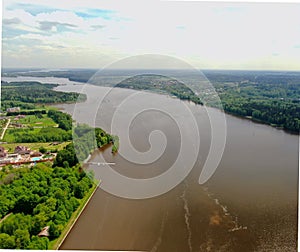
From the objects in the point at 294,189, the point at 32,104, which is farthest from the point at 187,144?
the point at 32,104

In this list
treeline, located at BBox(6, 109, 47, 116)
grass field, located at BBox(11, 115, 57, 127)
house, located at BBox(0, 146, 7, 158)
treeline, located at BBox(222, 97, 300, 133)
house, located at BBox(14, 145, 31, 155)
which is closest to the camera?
house, located at BBox(0, 146, 7, 158)

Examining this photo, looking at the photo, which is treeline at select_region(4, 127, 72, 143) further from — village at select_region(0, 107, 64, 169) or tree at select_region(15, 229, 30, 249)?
tree at select_region(15, 229, 30, 249)

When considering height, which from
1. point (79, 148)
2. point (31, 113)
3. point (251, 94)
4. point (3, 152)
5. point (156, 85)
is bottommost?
point (3, 152)

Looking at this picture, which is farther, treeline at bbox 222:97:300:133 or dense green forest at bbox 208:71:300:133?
dense green forest at bbox 208:71:300:133

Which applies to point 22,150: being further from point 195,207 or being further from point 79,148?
point 195,207

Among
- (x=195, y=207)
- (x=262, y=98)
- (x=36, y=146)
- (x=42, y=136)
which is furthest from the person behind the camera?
(x=262, y=98)

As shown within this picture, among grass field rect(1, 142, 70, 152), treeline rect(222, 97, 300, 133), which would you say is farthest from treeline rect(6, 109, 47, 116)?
treeline rect(222, 97, 300, 133)

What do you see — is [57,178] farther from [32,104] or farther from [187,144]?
[32,104]

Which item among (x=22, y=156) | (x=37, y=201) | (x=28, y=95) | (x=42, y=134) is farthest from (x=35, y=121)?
(x=37, y=201)
